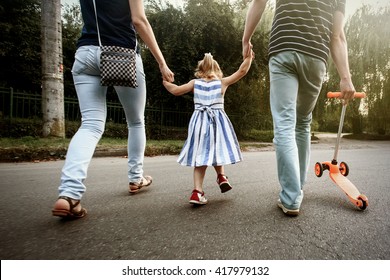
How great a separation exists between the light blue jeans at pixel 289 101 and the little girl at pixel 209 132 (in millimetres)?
469

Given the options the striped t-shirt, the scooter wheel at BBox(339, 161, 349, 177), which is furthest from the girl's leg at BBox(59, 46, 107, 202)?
the scooter wheel at BBox(339, 161, 349, 177)

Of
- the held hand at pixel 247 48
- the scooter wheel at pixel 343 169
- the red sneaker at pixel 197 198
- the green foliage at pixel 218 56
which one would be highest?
the green foliage at pixel 218 56

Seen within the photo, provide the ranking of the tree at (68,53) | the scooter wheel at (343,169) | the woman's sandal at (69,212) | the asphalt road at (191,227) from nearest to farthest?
the asphalt road at (191,227) → the woman's sandal at (69,212) → the scooter wheel at (343,169) → the tree at (68,53)

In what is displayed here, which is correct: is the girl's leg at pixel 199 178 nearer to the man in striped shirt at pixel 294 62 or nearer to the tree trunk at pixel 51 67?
the man in striped shirt at pixel 294 62

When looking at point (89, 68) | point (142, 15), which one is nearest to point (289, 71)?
point (142, 15)

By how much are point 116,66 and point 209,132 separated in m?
0.92

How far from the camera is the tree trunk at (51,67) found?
23.1 feet

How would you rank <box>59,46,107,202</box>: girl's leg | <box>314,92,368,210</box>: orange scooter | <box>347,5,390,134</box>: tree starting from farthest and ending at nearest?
1. <box>347,5,390,134</box>: tree
2. <box>314,92,368,210</box>: orange scooter
3. <box>59,46,107,202</box>: girl's leg

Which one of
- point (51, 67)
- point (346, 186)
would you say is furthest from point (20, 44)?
point (346, 186)

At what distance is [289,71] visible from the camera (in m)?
1.98

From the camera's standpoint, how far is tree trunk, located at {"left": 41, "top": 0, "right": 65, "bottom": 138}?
23.1 feet

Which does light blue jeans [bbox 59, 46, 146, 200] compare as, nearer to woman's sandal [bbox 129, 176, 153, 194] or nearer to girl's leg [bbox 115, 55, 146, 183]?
girl's leg [bbox 115, 55, 146, 183]

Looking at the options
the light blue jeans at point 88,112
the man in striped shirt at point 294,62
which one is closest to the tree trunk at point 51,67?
the light blue jeans at point 88,112

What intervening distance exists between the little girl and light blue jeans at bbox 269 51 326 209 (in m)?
0.47
